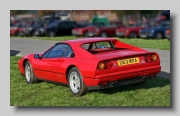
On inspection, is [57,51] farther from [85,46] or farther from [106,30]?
[106,30]

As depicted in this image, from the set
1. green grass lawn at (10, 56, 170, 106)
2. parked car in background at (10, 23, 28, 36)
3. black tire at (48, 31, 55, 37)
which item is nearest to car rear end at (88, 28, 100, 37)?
black tire at (48, 31, 55, 37)

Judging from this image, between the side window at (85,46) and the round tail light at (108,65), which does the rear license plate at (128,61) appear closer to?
A: the round tail light at (108,65)

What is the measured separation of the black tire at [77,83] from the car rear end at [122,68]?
0.56 ft

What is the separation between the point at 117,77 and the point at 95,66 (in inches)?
18.2

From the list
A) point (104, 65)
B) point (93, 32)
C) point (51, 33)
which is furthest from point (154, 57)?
point (51, 33)

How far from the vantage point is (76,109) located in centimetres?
624

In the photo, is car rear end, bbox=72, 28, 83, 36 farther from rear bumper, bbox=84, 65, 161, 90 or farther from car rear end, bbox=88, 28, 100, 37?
A: rear bumper, bbox=84, 65, 161, 90

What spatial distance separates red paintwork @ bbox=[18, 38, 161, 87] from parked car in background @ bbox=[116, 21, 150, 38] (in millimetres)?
15110

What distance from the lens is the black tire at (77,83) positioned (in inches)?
261

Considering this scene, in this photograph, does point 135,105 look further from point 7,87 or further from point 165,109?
point 7,87

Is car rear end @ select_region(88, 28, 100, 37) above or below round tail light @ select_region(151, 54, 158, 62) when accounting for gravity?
above

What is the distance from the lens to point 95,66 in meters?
6.29

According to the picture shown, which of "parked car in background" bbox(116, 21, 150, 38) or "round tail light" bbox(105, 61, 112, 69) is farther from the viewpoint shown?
"parked car in background" bbox(116, 21, 150, 38)

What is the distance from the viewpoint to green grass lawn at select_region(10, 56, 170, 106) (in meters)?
6.43
